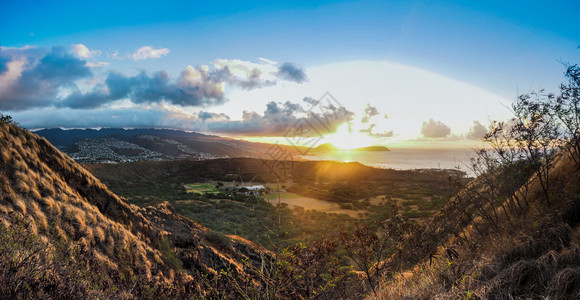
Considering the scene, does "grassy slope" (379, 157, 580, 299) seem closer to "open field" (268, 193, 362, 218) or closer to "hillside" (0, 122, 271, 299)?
"hillside" (0, 122, 271, 299)

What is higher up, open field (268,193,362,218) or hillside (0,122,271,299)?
hillside (0,122,271,299)

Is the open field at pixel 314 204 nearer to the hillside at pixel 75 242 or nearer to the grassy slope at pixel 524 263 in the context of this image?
the hillside at pixel 75 242

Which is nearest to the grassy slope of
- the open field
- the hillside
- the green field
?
the hillside

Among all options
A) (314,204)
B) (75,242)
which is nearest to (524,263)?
(75,242)

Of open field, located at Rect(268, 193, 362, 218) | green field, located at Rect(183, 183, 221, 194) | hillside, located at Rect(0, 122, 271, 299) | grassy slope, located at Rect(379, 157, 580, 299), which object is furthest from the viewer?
green field, located at Rect(183, 183, 221, 194)

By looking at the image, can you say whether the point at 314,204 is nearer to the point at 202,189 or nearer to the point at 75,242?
the point at 202,189

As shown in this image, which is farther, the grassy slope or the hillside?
the grassy slope

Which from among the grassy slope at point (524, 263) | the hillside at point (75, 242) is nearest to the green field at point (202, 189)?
the hillside at point (75, 242)

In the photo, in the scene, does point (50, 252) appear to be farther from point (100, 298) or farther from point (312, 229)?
point (312, 229)

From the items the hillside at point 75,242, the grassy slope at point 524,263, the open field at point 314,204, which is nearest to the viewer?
the hillside at point 75,242
